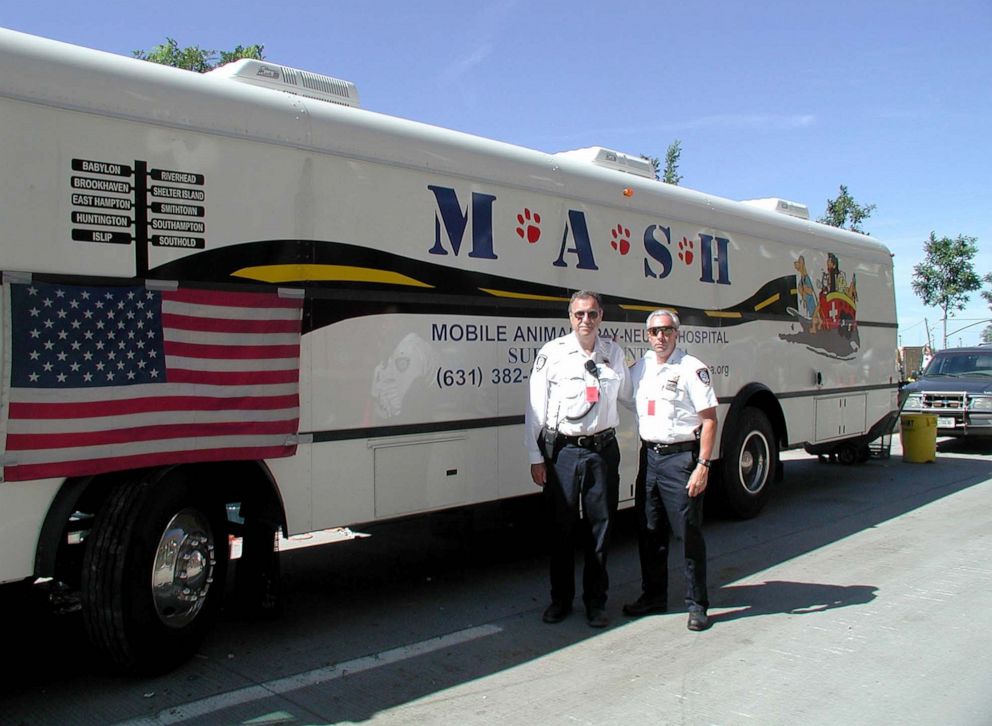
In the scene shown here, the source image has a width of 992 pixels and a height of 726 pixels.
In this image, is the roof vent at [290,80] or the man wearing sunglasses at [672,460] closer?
the roof vent at [290,80]

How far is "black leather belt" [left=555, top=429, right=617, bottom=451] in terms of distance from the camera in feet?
17.3

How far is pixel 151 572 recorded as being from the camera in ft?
13.7

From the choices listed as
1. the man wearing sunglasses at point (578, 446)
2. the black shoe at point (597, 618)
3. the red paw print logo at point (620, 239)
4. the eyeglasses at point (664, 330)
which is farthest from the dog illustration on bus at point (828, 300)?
the black shoe at point (597, 618)

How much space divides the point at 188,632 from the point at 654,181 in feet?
17.3

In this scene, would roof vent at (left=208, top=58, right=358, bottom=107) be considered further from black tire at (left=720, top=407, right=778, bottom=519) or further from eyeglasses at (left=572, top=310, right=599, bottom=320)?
black tire at (left=720, top=407, right=778, bottom=519)

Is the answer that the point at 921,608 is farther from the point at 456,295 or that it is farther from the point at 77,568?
the point at 77,568

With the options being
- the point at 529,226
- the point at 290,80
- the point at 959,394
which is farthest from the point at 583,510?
the point at 959,394

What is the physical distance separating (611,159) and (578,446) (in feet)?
9.96

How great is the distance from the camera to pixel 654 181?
7551 millimetres

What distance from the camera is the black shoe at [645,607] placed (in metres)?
5.52

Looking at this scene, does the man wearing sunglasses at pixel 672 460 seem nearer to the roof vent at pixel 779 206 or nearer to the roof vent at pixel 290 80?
the roof vent at pixel 290 80

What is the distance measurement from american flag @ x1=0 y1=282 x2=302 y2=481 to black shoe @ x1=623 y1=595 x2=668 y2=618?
2.44 m

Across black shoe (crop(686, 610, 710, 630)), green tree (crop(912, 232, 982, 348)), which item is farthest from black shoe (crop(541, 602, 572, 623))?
green tree (crop(912, 232, 982, 348))

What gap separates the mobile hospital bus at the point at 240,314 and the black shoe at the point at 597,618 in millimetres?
1020
